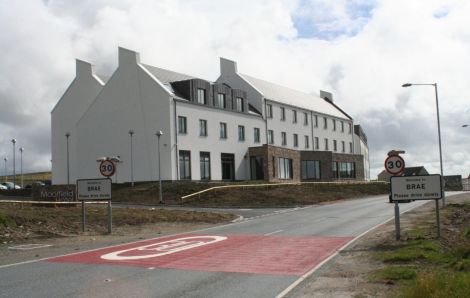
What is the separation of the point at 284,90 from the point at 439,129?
41790mm

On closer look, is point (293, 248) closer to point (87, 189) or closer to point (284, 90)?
point (87, 189)

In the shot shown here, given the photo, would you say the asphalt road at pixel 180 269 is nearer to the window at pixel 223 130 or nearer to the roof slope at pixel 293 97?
the window at pixel 223 130

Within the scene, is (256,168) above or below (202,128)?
below

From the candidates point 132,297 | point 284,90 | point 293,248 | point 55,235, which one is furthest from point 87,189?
point 284,90

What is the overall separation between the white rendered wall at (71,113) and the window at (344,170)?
31597 millimetres

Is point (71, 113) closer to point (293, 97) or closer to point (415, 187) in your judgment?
point (293, 97)

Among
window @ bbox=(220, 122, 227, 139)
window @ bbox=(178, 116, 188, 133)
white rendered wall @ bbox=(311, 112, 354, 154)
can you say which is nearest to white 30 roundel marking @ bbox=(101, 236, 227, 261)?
window @ bbox=(178, 116, 188, 133)

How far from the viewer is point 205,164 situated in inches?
2136

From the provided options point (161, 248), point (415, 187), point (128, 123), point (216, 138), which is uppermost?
point (128, 123)

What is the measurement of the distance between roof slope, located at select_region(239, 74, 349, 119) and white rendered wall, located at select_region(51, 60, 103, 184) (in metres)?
18.1

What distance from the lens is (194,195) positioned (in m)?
42.8

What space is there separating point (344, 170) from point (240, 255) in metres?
64.0

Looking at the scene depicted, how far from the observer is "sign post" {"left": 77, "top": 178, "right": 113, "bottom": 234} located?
2086cm

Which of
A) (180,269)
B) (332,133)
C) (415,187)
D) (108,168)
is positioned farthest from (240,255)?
(332,133)
